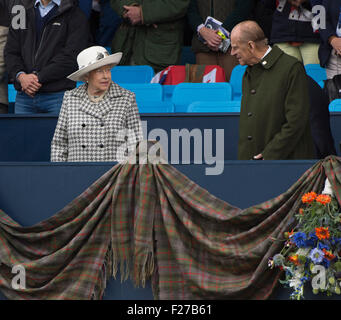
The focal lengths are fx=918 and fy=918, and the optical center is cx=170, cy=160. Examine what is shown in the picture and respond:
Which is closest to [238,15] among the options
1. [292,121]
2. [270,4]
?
[270,4]


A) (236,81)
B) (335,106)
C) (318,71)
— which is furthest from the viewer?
(236,81)

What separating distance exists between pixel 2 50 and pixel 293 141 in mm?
3286

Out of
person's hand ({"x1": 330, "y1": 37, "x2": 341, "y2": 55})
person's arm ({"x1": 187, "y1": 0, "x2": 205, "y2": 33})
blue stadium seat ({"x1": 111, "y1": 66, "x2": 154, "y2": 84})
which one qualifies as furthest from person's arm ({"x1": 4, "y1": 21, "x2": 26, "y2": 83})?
person's hand ({"x1": 330, "y1": 37, "x2": 341, "y2": 55})

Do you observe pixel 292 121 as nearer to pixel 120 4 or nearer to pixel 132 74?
pixel 132 74

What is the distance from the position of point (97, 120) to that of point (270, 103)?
3.79 ft

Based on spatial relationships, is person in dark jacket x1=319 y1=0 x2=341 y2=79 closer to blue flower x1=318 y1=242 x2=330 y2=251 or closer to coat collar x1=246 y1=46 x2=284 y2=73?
coat collar x1=246 y1=46 x2=284 y2=73

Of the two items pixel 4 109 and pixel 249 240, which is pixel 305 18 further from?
pixel 249 240

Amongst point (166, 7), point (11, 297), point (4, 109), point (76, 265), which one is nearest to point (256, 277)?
point (76, 265)

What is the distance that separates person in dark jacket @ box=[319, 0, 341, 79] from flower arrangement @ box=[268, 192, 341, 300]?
296 centimetres

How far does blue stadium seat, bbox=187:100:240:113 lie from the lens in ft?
25.2

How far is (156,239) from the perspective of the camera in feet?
18.0

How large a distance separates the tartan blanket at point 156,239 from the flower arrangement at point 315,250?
9 centimetres

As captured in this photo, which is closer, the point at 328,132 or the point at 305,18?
the point at 328,132
